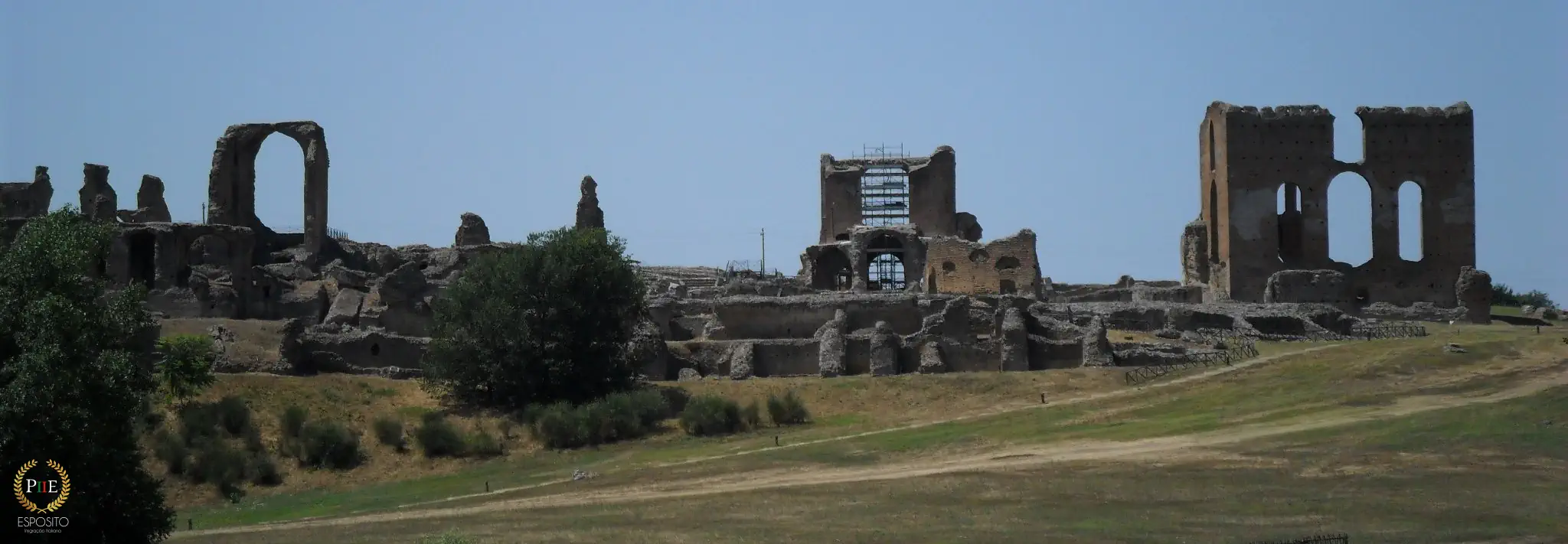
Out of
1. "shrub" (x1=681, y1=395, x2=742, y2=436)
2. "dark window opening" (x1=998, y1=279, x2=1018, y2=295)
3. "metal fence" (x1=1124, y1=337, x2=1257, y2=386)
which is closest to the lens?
"shrub" (x1=681, y1=395, x2=742, y2=436)

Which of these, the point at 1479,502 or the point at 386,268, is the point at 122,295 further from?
the point at 386,268

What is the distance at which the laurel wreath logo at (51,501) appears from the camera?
29.3 m

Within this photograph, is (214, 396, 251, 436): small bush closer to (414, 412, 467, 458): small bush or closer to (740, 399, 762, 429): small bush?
(414, 412, 467, 458): small bush

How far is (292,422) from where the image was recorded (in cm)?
4906

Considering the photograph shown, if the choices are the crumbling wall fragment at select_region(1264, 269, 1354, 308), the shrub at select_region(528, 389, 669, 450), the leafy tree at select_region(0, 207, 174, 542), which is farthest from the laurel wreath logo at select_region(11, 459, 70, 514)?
the crumbling wall fragment at select_region(1264, 269, 1354, 308)

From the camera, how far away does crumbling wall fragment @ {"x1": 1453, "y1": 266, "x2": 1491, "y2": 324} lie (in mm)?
70688

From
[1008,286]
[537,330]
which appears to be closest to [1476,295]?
[1008,286]

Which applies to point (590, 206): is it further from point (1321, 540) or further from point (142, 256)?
point (1321, 540)

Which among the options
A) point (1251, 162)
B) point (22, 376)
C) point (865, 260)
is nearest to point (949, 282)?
point (865, 260)

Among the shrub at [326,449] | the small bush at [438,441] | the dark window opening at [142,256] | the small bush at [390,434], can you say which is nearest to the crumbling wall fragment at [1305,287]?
the small bush at [438,441]

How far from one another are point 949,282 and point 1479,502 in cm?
4023

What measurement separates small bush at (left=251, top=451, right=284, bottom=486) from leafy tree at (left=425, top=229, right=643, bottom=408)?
796cm

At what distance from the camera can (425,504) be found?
4050 cm

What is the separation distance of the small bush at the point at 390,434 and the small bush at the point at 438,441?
47 centimetres
